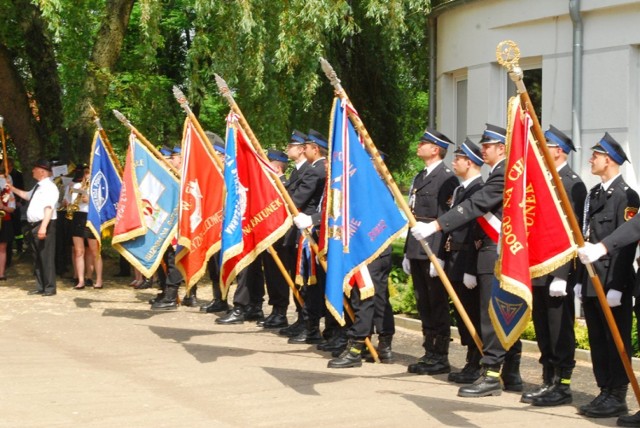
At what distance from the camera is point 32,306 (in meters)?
14.8

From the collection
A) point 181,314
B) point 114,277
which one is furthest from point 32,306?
point 114,277

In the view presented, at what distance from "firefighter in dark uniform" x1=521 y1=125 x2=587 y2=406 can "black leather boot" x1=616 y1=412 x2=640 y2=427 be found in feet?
2.34

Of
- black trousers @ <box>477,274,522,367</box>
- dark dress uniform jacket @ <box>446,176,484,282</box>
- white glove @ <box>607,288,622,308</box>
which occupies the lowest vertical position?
black trousers @ <box>477,274,522,367</box>

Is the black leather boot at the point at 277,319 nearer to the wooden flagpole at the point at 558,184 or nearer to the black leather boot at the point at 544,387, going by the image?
the black leather boot at the point at 544,387

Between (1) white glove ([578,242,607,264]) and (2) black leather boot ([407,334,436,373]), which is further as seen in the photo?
(2) black leather boot ([407,334,436,373])

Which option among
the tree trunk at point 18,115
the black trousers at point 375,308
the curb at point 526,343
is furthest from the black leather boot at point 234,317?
the tree trunk at point 18,115

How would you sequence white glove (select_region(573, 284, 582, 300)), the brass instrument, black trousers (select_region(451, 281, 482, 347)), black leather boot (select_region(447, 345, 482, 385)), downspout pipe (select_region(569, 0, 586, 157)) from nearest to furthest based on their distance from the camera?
white glove (select_region(573, 284, 582, 300)) < black leather boot (select_region(447, 345, 482, 385)) < black trousers (select_region(451, 281, 482, 347)) < downspout pipe (select_region(569, 0, 586, 157)) < the brass instrument

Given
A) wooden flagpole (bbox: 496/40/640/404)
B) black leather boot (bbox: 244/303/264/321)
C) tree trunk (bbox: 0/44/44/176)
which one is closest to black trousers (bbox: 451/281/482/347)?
wooden flagpole (bbox: 496/40/640/404)

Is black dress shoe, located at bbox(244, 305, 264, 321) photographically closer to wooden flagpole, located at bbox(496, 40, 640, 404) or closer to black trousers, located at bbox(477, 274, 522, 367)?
black trousers, located at bbox(477, 274, 522, 367)

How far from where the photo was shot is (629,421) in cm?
766

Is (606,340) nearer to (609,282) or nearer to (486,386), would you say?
(609,282)

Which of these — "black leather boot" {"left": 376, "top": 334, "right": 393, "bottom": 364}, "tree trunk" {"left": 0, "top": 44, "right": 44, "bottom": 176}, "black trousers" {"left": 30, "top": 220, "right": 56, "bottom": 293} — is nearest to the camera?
"black leather boot" {"left": 376, "top": 334, "right": 393, "bottom": 364}

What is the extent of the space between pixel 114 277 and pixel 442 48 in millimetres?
6503

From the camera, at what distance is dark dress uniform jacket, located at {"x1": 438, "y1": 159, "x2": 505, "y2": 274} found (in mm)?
8852
